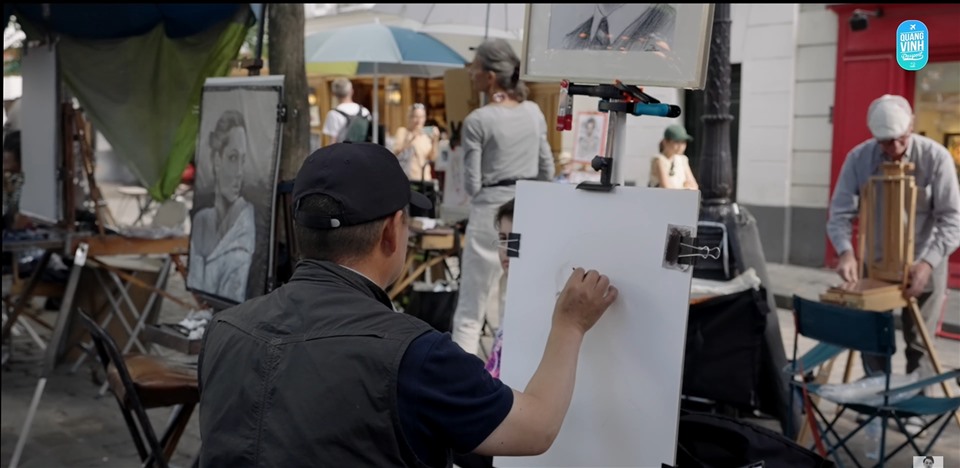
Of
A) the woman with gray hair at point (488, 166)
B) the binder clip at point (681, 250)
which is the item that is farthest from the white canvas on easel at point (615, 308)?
the woman with gray hair at point (488, 166)

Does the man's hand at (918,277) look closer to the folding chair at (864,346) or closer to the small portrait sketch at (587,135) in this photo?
the folding chair at (864,346)

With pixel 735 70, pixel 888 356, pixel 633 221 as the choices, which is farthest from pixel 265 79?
pixel 735 70

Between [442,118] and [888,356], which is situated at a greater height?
[442,118]

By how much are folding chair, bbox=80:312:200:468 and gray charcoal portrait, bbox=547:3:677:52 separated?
1.72 m

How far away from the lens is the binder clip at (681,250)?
2000mm

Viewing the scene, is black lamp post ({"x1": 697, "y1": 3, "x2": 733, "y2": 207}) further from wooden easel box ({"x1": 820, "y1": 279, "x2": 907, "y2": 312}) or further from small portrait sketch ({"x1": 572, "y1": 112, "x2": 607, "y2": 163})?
small portrait sketch ({"x1": 572, "y1": 112, "x2": 607, "y2": 163})

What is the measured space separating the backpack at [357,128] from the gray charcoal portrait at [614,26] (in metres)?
4.52

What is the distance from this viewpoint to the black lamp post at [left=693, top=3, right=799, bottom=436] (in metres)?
4.38

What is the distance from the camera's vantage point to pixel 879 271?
3.91 metres

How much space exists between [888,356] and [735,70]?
7798mm

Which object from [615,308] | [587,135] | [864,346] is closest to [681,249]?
[615,308]

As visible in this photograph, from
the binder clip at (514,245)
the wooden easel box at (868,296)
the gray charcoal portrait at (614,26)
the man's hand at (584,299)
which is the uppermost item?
the gray charcoal portrait at (614,26)

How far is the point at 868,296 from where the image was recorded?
147 inches

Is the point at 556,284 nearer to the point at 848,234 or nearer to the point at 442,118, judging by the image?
the point at 848,234
